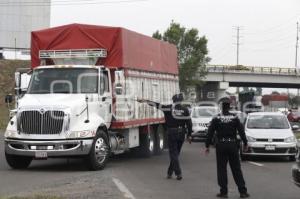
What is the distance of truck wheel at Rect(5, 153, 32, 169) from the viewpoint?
15427mm

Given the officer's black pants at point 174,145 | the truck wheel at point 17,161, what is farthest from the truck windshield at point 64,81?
the officer's black pants at point 174,145

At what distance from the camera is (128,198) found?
10.7 meters

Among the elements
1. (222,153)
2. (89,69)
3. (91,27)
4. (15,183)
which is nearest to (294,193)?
(222,153)

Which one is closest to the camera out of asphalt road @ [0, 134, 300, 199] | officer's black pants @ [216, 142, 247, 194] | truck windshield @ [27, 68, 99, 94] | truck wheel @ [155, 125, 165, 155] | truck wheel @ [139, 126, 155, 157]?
officer's black pants @ [216, 142, 247, 194]

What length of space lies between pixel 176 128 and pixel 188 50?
188ft

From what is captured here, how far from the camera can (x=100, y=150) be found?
15359mm

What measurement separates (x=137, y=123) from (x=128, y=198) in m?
7.37

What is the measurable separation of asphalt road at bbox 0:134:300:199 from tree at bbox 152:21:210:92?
167ft

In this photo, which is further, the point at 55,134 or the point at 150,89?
A: the point at 150,89

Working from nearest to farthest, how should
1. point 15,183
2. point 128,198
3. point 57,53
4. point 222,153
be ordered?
point 128,198 < point 222,153 < point 15,183 < point 57,53

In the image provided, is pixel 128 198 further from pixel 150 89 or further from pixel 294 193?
pixel 150 89

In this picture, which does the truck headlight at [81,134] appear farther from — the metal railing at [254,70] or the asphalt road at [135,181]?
the metal railing at [254,70]

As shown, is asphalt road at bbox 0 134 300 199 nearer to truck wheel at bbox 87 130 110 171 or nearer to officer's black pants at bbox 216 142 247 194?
truck wheel at bbox 87 130 110 171

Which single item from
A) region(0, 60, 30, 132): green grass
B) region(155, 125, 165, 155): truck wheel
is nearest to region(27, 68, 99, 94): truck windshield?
region(155, 125, 165, 155): truck wheel
